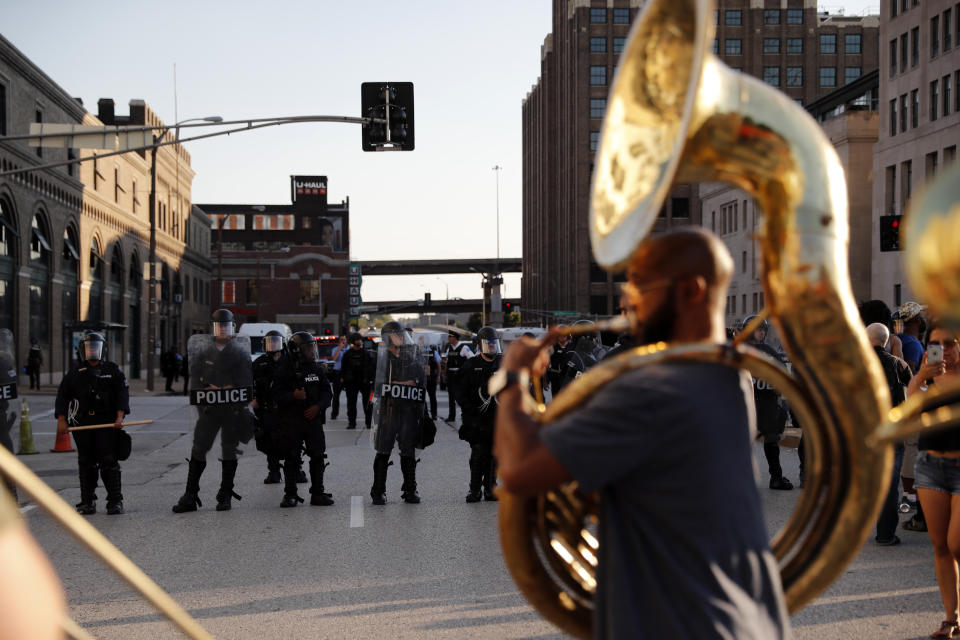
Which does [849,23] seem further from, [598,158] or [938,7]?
[598,158]

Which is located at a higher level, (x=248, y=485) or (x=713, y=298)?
(x=713, y=298)

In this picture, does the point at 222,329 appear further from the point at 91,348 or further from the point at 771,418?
the point at 771,418

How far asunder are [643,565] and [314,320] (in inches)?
3321

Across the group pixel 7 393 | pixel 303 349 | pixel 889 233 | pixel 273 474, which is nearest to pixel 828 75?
pixel 889 233

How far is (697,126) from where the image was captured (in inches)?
85.2

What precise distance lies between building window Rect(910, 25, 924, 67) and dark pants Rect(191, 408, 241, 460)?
42.4 metres

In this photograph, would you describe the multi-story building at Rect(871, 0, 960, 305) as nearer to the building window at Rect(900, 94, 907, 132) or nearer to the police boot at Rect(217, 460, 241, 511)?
the building window at Rect(900, 94, 907, 132)

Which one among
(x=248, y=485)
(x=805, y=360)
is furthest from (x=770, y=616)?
(x=248, y=485)

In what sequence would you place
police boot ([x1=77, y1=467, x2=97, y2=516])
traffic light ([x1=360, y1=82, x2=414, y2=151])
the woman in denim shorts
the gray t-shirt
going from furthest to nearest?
traffic light ([x1=360, y1=82, x2=414, y2=151]) < police boot ([x1=77, y1=467, x2=97, y2=516]) < the woman in denim shorts < the gray t-shirt

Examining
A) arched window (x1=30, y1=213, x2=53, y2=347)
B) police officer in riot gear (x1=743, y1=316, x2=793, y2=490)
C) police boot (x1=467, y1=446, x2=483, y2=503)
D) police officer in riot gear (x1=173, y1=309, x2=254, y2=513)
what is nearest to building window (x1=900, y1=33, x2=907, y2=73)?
arched window (x1=30, y1=213, x2=53, y2=347)

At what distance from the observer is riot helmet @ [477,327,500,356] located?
11078 millimetres

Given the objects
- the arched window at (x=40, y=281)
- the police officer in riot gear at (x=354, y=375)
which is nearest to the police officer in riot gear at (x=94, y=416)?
the police officer in riot gear at (x=354, y=375)

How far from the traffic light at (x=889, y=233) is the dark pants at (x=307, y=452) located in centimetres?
756

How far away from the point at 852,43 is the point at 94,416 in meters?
80.5
